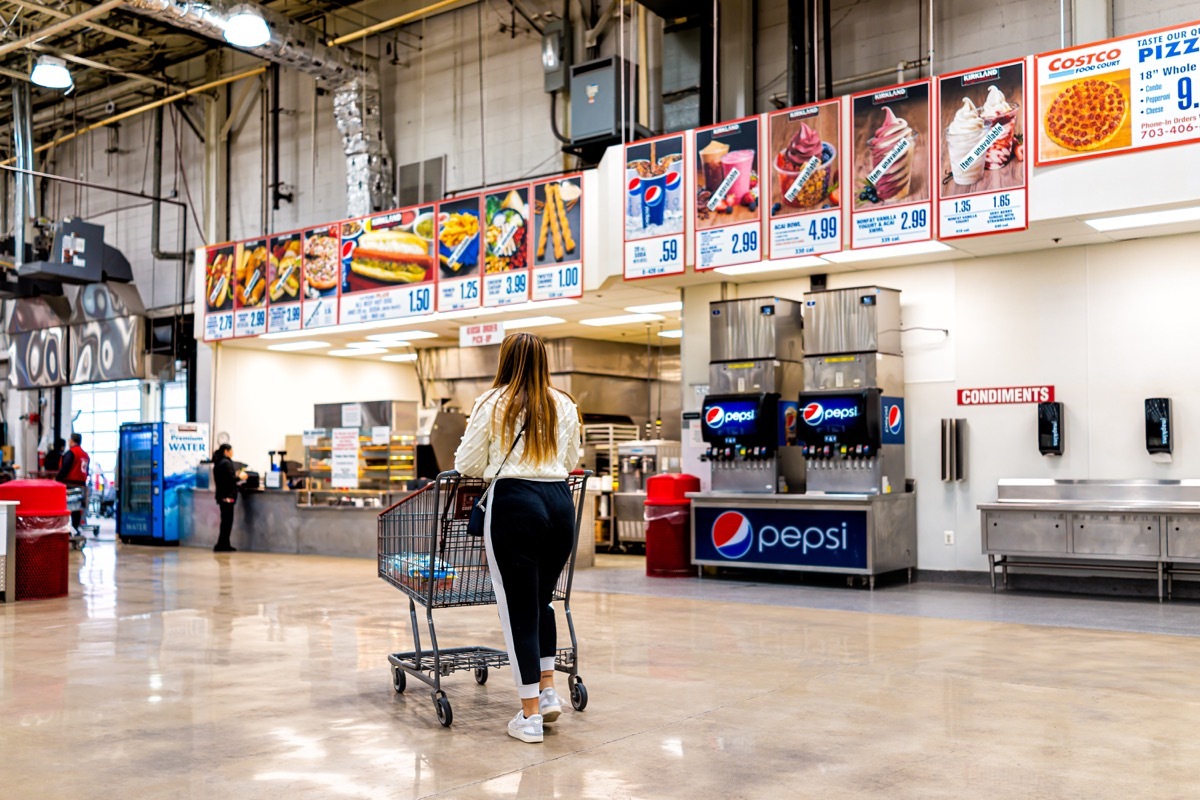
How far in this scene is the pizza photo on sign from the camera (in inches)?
334

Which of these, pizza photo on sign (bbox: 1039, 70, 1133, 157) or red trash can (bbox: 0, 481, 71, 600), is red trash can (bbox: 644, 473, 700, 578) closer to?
pizza photo on sign (bbox: 1039, 70, 1133, 157)

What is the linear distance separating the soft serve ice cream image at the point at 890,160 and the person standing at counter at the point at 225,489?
940 cm

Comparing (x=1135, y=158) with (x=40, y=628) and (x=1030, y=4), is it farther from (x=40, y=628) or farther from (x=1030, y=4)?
(x=40, y=628)

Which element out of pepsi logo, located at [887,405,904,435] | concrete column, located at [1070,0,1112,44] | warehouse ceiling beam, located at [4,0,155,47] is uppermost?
warehouse ceiling beam, located at [4,0,155,47]

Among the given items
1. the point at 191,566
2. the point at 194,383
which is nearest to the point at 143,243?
the point at 194,383

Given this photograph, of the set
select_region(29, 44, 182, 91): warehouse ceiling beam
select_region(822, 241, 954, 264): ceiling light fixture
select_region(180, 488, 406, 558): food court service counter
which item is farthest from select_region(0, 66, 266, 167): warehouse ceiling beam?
select_region(822, 241, 954, 264): ceiling light fixture

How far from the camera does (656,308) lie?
1340 cm

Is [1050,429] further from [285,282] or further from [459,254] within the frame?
[285,282]

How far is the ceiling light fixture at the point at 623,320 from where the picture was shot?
14150 millimetres

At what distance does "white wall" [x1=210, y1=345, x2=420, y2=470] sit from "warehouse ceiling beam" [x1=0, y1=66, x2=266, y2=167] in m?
4.52

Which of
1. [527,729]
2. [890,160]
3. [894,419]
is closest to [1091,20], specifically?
[890,160]

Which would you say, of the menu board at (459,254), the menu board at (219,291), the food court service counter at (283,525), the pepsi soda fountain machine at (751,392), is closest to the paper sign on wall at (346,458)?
the food court service counter at (283,525)

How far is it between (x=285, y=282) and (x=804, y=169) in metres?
8.16

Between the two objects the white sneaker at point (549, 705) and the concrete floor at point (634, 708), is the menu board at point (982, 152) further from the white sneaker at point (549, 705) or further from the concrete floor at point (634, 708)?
the white sneaker at point (549, 705)
